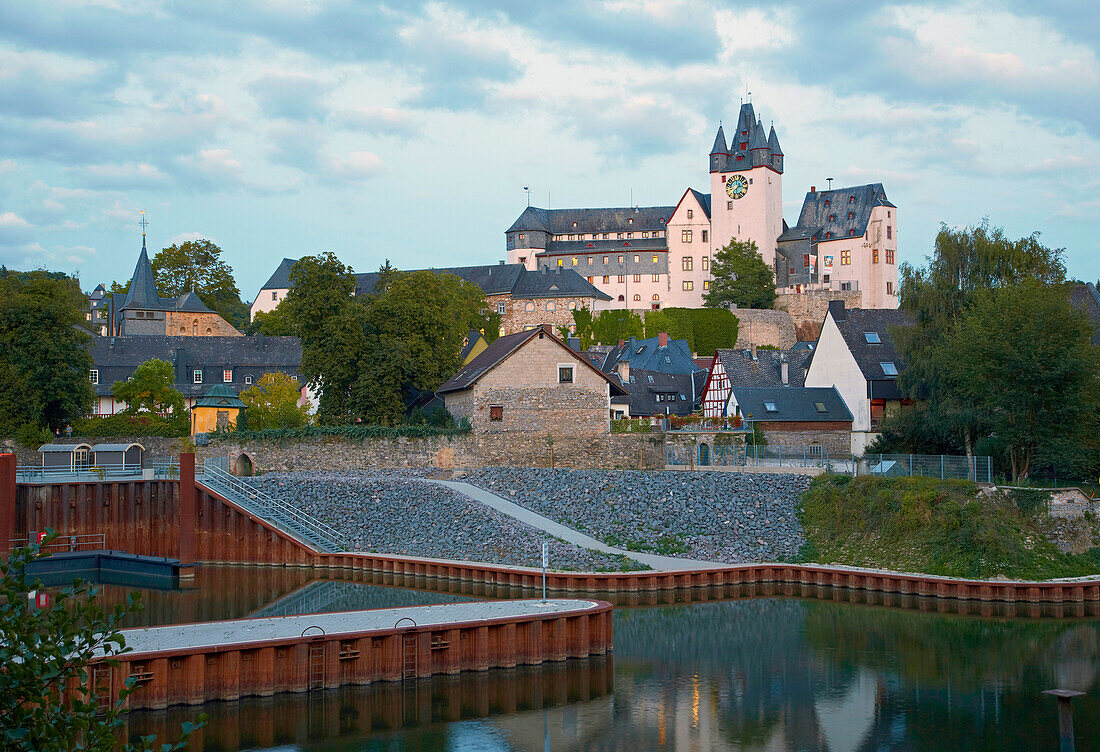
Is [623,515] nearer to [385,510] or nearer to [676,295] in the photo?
[385,510]

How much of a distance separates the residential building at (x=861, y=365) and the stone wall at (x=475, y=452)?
9.98 m

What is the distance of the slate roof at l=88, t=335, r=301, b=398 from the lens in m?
70.3

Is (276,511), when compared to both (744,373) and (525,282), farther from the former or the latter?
(525,282)

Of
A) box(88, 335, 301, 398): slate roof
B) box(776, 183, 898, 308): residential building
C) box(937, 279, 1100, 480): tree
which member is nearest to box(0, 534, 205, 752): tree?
box(937, 279, 1100, 480): tree

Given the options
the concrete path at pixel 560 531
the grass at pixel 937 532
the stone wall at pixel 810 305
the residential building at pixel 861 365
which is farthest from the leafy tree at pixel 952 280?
the stone wall at pixel 810 305

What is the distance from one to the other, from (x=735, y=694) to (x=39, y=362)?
138ft

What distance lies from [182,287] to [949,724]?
9900 cm

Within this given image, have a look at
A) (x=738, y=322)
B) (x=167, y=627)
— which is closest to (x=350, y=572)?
(x=167, y=627)

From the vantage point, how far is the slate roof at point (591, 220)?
11138 centimetres

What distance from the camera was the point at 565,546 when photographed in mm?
33406

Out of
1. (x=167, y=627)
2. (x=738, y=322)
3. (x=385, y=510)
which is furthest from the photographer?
(x=738, y=322)

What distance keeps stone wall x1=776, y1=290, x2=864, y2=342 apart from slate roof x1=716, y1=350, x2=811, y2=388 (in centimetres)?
2267

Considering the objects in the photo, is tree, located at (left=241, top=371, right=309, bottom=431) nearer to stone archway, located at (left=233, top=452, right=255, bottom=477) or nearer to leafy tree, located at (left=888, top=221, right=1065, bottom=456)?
stone archway, located at (left=233, top=452, right=255, bottom=477)

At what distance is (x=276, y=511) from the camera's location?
40.2 m
